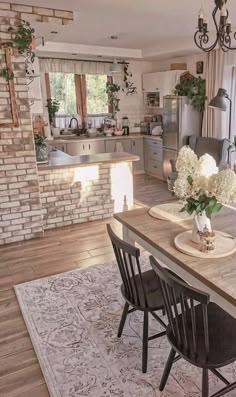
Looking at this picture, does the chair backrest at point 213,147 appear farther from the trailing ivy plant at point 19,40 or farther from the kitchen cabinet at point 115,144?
the trailing ivy plant at point 19,40

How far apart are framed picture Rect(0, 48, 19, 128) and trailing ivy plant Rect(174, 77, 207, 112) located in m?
3.39

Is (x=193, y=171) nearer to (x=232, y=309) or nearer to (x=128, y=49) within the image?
(x=232, y=309)

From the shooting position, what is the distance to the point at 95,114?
732cm

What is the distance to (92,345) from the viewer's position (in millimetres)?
2242

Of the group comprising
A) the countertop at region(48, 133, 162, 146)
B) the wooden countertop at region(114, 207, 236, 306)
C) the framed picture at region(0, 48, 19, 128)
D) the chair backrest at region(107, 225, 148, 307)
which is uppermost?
the framed picture at region(0, 48, 19, 128)

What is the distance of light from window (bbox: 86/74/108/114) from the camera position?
711 centimetres

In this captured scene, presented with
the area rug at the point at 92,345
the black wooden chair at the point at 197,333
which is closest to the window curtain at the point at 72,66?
the area rug at the point at 92,345

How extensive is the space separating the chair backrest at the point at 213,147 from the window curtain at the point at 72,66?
2.66 metres

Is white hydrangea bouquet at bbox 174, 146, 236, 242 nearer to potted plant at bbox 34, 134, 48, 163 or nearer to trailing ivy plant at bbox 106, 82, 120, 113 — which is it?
potted plant at bbox 34, 134, 48, 163

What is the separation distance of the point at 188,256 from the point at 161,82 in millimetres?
5641

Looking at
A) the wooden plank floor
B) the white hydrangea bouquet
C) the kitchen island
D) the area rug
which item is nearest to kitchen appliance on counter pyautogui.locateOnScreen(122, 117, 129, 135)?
the wooden plank floor

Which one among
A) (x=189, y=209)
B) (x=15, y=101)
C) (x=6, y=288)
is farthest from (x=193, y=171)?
(x=15, y=101)

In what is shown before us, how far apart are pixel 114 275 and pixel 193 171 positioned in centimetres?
169

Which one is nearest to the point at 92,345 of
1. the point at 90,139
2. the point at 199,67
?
the point at 90,139
